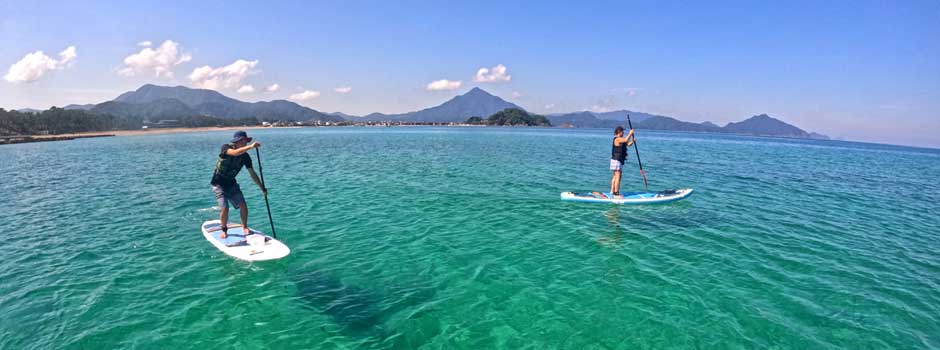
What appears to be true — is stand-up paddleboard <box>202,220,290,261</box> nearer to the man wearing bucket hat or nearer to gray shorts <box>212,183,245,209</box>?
the man wearing bucket hat

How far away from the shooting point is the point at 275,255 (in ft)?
37.1

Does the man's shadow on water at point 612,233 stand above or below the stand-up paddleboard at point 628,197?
below

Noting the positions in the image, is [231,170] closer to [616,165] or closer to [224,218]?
[224,218]

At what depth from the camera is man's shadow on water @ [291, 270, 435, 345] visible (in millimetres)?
7863

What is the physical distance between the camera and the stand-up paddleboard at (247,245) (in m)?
11.3

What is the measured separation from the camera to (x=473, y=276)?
1062cm

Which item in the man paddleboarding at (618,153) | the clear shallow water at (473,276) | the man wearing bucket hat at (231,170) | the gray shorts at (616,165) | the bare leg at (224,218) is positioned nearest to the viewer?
the clear shallow water at (473,276)

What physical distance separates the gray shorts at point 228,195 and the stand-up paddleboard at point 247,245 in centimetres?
111

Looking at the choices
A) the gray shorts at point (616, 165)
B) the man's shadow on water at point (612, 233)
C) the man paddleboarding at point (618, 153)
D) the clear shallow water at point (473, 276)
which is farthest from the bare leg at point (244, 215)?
the gray shorts at point (616, 165)

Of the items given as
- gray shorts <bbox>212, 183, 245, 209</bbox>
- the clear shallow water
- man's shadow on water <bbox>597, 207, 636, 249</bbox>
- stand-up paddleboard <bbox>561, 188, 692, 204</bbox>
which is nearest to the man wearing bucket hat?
gray shorts <bbox>212, 183, 245, 209</bbox>

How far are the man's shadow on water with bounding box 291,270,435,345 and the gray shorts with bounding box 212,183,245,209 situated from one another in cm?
376

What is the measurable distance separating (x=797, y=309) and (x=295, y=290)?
12.0 metres

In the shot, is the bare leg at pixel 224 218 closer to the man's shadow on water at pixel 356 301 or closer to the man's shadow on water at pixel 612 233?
the man's shadow on water at pixel 356 301

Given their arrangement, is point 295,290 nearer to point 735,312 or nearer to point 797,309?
point 735,312
